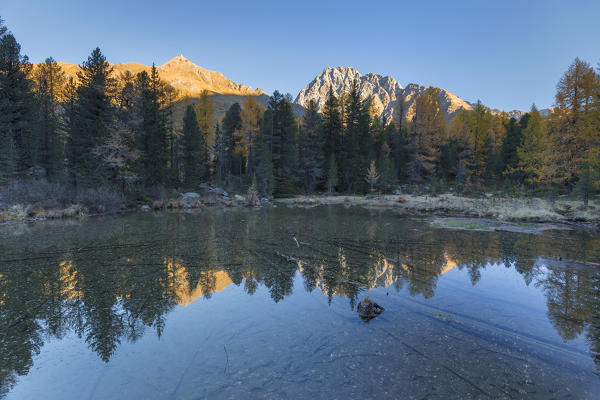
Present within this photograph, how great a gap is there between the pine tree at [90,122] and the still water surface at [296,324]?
18.9 metres

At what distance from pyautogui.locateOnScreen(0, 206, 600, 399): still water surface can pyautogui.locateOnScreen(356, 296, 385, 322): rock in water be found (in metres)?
0.18

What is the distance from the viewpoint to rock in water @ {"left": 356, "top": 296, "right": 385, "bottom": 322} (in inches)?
251

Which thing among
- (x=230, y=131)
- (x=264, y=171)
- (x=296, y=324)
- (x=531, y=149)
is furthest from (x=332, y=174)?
(x=296, y=324)

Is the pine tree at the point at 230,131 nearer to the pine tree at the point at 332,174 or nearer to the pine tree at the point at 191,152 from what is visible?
the pine tree at the point at 191,152

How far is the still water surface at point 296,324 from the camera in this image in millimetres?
4188

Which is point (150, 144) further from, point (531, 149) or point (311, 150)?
point (531, 149)

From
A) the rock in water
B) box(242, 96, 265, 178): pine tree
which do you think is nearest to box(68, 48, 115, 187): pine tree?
box(242, 96, 265, 178): pine tree

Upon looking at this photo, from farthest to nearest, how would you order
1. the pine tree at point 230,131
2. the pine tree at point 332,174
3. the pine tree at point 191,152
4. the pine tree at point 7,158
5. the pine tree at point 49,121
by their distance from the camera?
the pine tree at point 230,131 < the pine tree at point 332,174 < the pine tree at point 191,152 < the pine tree at point 49,121 < the pine tree at point 7,158

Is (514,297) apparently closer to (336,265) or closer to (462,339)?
(462,339)

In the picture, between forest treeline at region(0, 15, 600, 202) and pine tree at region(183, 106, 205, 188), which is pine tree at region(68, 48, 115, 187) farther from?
pine tree at region(183, 106, 205, 188)

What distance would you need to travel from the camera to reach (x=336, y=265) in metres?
10.4

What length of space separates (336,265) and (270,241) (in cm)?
527

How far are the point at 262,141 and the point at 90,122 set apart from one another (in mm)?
22678

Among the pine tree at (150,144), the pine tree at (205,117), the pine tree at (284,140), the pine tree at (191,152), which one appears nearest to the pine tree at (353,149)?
the pine tree at (284,140)
